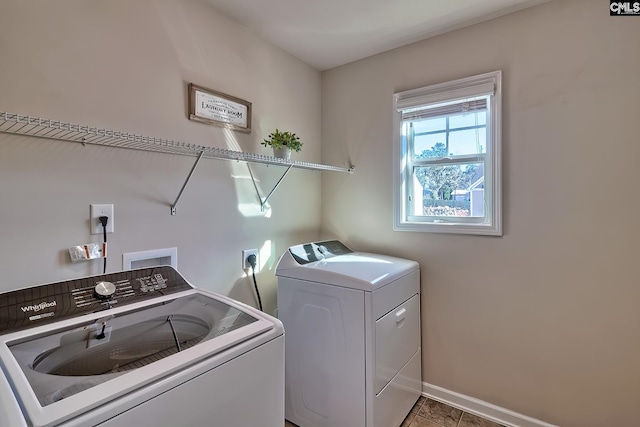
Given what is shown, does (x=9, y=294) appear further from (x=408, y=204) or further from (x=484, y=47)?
(x=484, y=47)

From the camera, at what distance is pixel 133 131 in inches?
52.8

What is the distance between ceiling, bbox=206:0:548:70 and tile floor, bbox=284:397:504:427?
2.36 m

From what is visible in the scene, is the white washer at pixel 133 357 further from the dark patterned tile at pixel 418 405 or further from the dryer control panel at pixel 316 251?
the dark patterned tile at pixel 418 405

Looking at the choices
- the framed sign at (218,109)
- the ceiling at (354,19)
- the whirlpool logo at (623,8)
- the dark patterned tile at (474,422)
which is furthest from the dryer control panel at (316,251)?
the whirlpool logo at (623,8)

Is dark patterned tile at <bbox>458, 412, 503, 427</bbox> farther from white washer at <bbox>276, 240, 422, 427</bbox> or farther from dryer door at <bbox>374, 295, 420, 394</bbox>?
dryer door at <bbox>374, 295, 420, 394</bbox>

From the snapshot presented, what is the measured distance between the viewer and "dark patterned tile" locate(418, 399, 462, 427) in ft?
5.88

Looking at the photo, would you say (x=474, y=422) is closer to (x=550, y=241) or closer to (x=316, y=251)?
(x=550, y=241)

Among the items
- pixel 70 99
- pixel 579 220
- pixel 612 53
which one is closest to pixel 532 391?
pixel 579 220

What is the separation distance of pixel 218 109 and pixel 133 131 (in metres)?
0.48

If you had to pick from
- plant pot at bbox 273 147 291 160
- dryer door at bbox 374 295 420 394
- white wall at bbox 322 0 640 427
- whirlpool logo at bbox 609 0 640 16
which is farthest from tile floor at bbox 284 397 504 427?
whirlpool logo at bbox 609 0 640 16

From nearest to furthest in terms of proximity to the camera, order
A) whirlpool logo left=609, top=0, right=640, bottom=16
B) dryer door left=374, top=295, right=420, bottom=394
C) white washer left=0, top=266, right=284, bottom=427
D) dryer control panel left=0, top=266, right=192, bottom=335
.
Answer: white washer left=0, top=266, right=284, bottom=427, dryer control panel left=0, top=266, right=192, bottom=335, whirlpool logo left=609, top=0, right=640, bottom=16, dryer door left=374, top=295, right=420, bottom=394

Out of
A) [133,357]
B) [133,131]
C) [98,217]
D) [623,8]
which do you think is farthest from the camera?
[623,8]

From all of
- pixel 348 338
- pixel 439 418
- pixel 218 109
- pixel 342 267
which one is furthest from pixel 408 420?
pixel 218 109

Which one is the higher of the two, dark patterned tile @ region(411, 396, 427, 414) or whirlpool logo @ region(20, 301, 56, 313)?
whirlpool logo @ region(20, 301, 56, 313)
